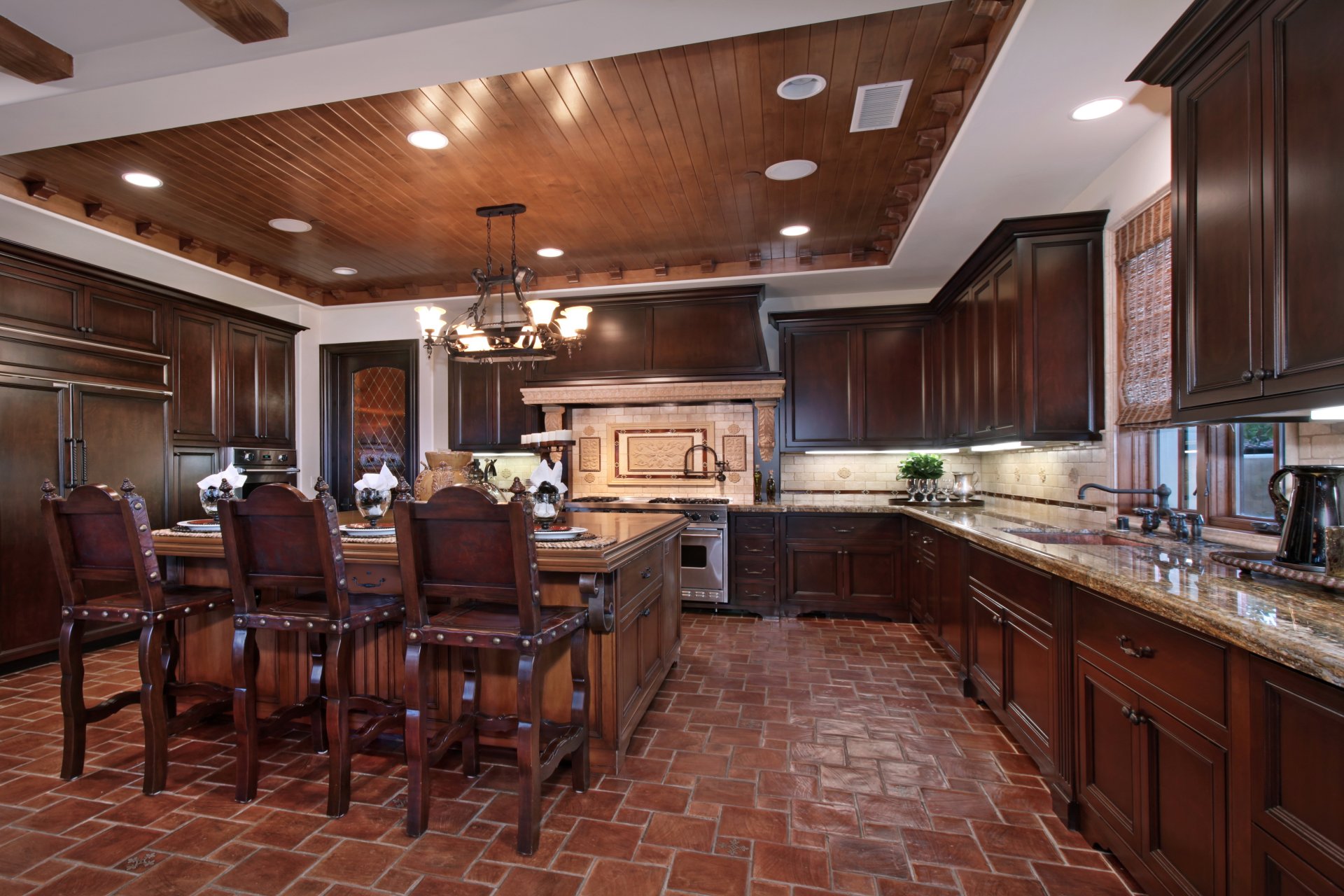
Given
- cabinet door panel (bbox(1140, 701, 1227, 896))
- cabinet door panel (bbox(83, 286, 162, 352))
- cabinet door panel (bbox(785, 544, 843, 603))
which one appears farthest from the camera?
cabinet door panel (bbox(785, 544, 843, 603))

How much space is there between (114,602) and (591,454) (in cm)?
386

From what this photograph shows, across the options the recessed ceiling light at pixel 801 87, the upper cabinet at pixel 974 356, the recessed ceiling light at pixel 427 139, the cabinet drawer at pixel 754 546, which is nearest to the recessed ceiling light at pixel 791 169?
the recessed ceiling light at pixel 801 87

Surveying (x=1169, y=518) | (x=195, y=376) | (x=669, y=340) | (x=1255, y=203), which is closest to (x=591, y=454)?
(x=669, y=340)

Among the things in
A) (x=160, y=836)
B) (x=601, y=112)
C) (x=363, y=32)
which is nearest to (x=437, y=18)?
(x=363, y=32)

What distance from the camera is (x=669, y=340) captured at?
5.54 metres

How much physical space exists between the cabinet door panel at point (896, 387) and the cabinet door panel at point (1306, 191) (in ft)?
12.3

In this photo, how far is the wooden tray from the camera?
151 cm

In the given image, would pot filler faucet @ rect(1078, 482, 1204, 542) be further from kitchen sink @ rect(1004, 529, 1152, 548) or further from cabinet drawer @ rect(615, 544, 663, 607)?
cabinet drawer @ rect(615, 544, 663, 607)

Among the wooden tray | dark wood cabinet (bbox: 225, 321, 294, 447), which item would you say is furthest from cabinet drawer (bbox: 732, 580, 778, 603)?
dark wood cabinet (bbox: 225, 321, 294, 447)

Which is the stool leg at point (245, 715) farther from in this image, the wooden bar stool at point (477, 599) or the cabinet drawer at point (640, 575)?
the cabinet drawer at point (640, 575)

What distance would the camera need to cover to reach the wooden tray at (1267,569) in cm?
151

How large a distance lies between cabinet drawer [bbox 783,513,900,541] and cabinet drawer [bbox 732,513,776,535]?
4.8 inches

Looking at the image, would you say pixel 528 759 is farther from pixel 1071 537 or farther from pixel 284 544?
pixel 1071 537

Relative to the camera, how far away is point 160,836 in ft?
6.78
